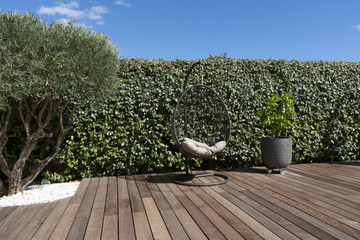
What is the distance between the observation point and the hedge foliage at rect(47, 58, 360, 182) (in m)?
4.04

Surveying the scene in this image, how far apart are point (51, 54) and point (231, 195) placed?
2521mm

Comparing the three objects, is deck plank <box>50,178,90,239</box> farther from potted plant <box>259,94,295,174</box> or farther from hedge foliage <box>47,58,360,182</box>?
potted plant <box>259,94,295,174</box>

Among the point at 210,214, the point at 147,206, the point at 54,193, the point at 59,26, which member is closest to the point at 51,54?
the point at 59,26

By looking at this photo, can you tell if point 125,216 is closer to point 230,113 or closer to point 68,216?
point 68,216

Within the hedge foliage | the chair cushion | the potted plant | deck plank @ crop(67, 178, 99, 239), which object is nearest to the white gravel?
deck plank @ crop(67, 178, 99, 239)

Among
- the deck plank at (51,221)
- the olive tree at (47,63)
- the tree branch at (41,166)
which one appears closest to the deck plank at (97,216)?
the deck plank at (51,221)

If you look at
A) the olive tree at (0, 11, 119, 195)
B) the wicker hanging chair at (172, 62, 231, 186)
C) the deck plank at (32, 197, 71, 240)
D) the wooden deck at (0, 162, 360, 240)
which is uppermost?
the olive tree at (0, 11, 119, 195)

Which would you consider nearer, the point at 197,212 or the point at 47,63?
the point at 197,212

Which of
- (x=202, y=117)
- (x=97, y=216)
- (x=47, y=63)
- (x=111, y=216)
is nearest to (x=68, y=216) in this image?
(x=97, y=216)

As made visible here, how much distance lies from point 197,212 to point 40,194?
6.73 feet

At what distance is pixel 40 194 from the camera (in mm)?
3301

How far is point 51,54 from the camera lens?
2.98 meters

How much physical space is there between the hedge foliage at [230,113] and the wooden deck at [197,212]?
0.53 metres

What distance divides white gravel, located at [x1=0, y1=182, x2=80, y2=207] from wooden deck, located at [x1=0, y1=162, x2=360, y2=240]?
0.59ft
